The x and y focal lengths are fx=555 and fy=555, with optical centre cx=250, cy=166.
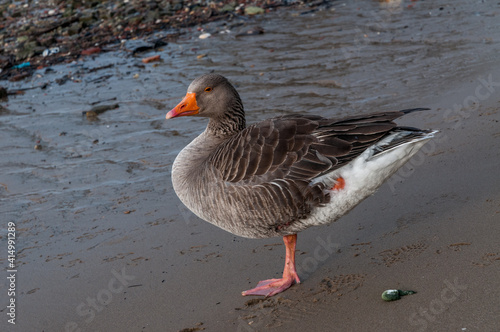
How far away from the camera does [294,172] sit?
418cm

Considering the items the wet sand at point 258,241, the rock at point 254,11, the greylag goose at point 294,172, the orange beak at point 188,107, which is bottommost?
the wet sand at point 258,241

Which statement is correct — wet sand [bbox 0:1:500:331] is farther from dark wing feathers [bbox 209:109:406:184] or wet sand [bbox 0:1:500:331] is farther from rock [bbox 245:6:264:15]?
rock [bbox 245:6:264:15]

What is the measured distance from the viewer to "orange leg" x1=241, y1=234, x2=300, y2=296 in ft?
14.0

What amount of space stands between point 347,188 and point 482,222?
125 centimetres

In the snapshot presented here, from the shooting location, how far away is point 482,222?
14.8ft

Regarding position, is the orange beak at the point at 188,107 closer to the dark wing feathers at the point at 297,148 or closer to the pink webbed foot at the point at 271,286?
the dark wing feathers at the point at 297,148

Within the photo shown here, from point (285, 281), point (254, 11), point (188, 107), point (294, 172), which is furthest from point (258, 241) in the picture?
point (254, 11)

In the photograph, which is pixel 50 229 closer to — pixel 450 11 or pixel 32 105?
pixel 32 105

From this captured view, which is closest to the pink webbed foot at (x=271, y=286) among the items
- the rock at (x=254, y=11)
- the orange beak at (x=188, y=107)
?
the orange beak at (x=188, y=107)

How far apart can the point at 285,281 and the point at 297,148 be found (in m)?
1.06

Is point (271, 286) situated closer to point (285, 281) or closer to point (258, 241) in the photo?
point (285, 281)

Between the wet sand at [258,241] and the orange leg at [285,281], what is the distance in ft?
0.24

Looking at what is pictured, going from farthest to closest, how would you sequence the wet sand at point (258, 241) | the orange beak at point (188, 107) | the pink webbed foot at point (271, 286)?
the orange beak at point (188, 107)
the pink webbed foot at point (271, 286)
the wet sand at point (258, 241)

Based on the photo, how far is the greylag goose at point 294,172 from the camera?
4148 millimetres
